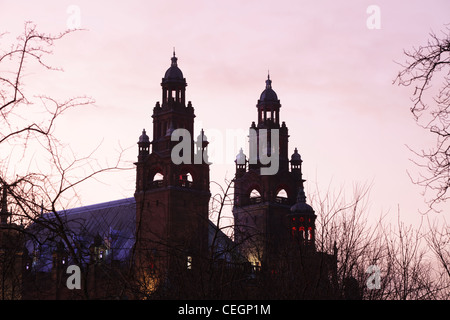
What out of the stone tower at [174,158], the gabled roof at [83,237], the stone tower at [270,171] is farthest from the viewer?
the stone tower at [270,171]

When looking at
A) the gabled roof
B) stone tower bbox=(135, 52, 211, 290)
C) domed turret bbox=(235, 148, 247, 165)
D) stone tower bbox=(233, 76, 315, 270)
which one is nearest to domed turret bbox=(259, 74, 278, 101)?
stone tower bbox=(233, 76, 315, 270)

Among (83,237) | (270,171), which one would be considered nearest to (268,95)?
(270,171)

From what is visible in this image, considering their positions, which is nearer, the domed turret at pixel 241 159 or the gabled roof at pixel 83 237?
the gabled roof at pixel 83 237

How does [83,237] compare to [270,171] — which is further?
[270,171]

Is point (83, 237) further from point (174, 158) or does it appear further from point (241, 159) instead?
point (241, 159)

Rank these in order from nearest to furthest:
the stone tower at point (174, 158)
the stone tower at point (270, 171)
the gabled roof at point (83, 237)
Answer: the gabled roof at point (83, 237) < the stone tower at point (174, 158) < the stone tower at point (270, 171)

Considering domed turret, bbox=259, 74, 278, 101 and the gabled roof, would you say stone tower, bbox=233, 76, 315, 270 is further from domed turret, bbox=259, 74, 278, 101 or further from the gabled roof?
the gabled roof

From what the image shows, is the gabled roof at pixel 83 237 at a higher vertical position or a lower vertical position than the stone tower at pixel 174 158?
lower

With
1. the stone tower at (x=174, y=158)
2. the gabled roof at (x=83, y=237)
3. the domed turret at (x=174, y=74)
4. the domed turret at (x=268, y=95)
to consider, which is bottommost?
the gabled roof at (x=83, y=237)

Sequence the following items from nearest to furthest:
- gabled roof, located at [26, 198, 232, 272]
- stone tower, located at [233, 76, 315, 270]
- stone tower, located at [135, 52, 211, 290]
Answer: gabled roof, located at [26, 198, 232, 272] → stone tower, located at [135, 52, 211, 290] → stone tower, located at [233, 76, 315, 270]

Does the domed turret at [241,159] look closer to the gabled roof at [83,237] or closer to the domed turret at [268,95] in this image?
the domed turret at [268,95]

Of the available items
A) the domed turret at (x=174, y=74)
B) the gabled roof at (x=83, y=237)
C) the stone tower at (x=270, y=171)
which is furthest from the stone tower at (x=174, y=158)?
the stone tower at (x=270, y=171)

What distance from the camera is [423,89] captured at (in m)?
12.5

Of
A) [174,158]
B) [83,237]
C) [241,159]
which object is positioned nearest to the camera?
[83,237]
